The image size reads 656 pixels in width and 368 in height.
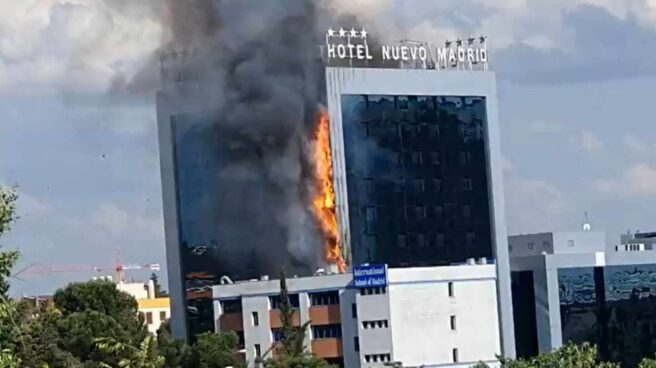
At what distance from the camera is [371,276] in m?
107

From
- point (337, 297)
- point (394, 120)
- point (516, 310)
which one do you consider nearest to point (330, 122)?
point (394, 120)

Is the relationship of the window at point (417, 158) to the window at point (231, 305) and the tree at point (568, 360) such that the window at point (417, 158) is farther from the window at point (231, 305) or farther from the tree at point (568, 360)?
the tree at point (568, 360)

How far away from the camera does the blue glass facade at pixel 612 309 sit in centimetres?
12362

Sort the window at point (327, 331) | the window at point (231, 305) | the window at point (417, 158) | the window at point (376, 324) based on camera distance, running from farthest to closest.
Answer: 1. the window at point (417, 158)
2. the window at point (231, 305)
3. the window at point (327, 331)
4. the window at point (376, 324)

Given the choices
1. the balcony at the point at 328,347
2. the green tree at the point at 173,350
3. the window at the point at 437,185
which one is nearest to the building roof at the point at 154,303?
the window at the point at 437,185

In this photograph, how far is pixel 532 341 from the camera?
411 feet

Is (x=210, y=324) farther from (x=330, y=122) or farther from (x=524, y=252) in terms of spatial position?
(x=524, y=252)

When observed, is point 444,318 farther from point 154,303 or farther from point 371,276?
point 154,303

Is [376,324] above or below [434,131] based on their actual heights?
below

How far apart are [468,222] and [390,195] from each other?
8.18 m

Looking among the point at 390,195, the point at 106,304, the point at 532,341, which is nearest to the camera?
the point at 106,304

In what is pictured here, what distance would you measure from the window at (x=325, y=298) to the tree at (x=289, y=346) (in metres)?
1.65

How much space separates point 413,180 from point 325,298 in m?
13.1

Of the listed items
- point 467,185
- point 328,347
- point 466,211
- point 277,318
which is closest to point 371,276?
point 328,347
